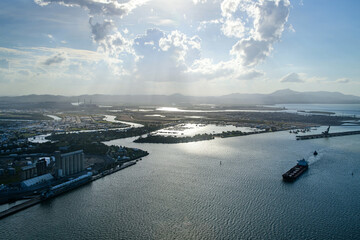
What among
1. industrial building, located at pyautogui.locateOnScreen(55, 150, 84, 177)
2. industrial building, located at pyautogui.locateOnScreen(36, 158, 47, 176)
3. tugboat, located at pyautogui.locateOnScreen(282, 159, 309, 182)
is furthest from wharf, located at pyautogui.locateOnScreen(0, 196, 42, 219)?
tugboat, located at pyautogui.locateOnScreen(282, 159, 309, 182)

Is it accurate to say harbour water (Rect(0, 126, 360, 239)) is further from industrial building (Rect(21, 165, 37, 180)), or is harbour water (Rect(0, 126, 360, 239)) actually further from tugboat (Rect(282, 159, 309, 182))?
industrial building (Rect(21, 165, 37, 180))

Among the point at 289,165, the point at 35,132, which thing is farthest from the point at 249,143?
the point at 35,132

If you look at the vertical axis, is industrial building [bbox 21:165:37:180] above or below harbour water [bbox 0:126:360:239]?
above

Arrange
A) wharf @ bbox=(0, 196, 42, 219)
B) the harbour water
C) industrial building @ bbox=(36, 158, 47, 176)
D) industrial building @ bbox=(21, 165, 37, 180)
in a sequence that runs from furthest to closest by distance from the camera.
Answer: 1. industrial building @ bbox=(36, 158, 47, 176)
2. industrial building @ bbox=(21, 165, 37, 180)
3. wharf @ bbox=(0, 196, 42, 219)
4. the harbour water

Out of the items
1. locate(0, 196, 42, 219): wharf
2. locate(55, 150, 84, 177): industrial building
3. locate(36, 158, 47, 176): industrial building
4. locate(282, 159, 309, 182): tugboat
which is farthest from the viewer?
locate(282, 159, 309, 182): tugboat

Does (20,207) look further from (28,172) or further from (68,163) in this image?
(68,163)

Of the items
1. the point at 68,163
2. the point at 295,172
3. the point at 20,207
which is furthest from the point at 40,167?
the point at 295,172

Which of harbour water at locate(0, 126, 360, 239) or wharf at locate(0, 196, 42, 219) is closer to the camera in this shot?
harbour water at locate(0, 126, 360, 239)
